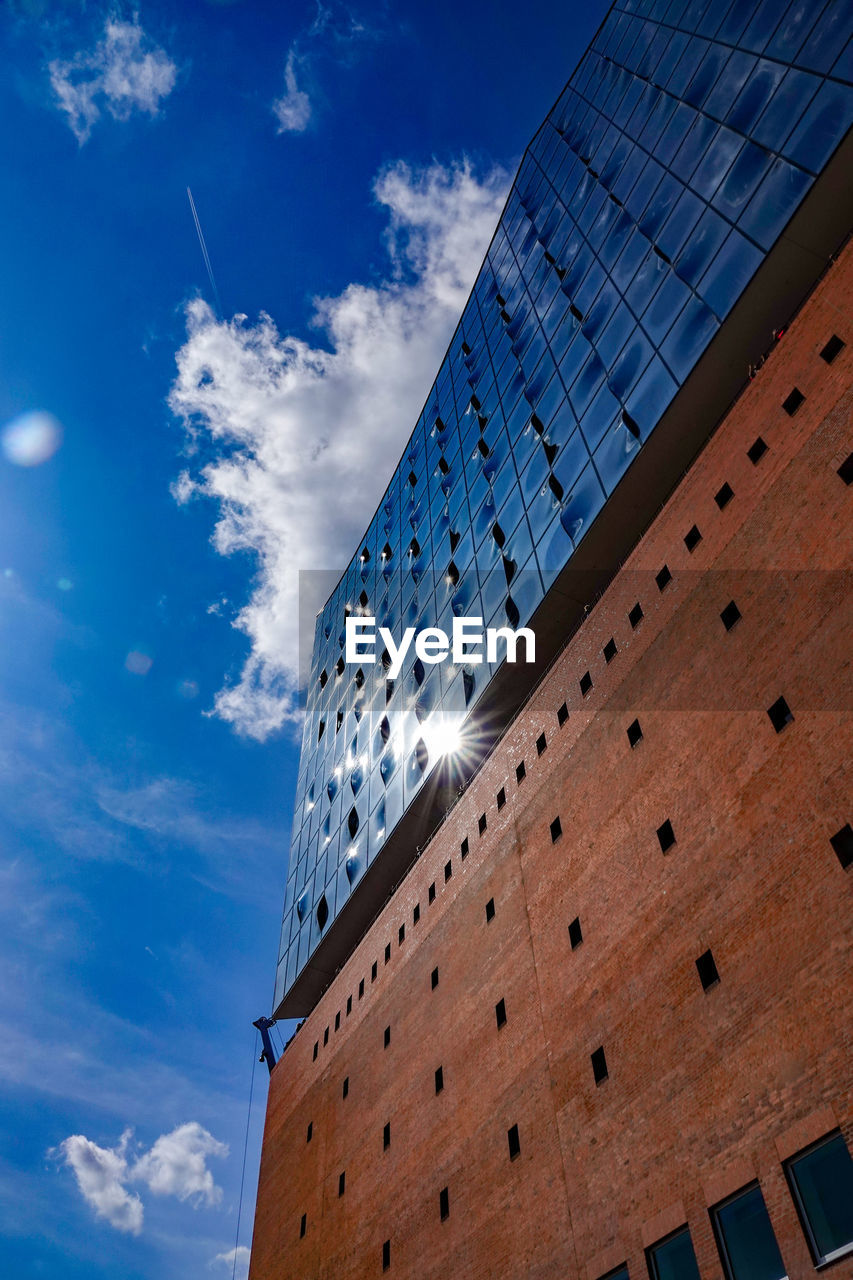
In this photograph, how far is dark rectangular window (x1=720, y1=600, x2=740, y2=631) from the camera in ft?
45.6

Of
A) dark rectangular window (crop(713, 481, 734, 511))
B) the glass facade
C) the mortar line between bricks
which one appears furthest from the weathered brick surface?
the glass facade

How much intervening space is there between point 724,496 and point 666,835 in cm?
535

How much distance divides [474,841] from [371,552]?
864 inches

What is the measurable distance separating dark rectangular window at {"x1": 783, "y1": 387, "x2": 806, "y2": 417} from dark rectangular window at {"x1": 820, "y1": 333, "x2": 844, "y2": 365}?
57 cm

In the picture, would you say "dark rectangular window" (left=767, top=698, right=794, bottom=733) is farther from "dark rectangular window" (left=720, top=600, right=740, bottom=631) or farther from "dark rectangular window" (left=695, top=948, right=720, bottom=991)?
"dark rectangular window" (left=695, top=948, right=720, bottom=991)

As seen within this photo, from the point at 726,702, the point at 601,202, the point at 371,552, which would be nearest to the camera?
the point at 726,702

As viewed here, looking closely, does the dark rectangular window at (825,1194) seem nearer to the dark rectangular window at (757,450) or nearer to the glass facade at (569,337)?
the dark rectangular window at (757,450)

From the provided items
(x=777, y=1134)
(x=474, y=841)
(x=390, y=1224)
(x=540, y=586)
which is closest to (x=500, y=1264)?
(x=390, y=1224)

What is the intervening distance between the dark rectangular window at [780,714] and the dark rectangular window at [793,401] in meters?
4.56

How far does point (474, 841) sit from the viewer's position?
19750mm

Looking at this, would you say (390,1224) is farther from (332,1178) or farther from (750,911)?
(750,911)

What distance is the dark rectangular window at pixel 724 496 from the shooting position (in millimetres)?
14969

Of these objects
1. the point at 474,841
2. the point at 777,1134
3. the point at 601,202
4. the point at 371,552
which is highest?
the point at 371,552

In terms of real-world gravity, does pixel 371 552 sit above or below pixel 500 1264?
above
